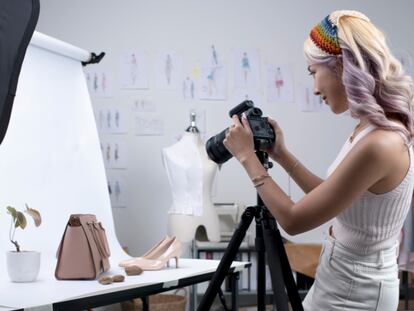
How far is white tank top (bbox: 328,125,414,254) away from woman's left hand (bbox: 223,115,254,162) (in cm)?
21

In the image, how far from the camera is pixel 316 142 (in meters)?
4.12

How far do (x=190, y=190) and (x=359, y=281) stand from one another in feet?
7.37

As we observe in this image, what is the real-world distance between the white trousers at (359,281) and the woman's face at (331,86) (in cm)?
30

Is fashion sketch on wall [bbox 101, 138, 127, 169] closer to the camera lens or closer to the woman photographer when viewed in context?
the camera lens

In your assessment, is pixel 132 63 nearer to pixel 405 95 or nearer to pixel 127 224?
pixel 127 224

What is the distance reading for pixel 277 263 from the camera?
119cm

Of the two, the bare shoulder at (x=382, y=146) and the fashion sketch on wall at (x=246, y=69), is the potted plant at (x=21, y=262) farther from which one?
the fashion sketch on wall at (x=246, y=69)

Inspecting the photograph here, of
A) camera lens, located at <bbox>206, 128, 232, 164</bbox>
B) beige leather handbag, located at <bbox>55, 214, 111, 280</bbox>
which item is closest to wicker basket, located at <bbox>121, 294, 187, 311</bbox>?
beige leather handbag, located at <bbox>55, 214, 111, 280</bbox>

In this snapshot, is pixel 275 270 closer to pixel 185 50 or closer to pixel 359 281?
pixel 359 281

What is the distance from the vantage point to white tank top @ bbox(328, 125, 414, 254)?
1.14 metres

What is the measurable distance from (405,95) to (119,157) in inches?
117

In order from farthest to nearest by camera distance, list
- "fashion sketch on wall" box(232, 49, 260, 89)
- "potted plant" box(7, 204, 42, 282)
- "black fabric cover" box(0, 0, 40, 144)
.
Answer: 1. "fashion sketch on wall" box(232, 49, 260, 89)
2. "potted plant" box(7, 204, 42, 282)
3. "black fabric cover" box(0, 0, 40, 144)

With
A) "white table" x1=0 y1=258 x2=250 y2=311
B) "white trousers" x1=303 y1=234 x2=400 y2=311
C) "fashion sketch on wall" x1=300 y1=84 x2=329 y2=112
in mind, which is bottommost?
"white table" x1=0 y1=258 x2=250 y2=311

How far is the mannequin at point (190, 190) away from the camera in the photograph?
3314 mm
